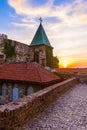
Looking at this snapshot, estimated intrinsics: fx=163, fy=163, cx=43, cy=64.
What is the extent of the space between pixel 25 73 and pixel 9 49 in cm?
794

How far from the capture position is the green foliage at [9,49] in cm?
2346

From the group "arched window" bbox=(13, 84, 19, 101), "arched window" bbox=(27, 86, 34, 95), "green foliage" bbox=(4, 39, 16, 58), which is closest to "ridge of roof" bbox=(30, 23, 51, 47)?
"green foliage" bbox=(4, 39, 16, 58)

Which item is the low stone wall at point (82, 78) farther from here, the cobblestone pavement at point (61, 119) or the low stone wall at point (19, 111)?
the low stone wall at point (19, 111)

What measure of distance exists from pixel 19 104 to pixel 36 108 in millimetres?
1219

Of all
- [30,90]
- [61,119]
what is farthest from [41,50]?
[61,119]

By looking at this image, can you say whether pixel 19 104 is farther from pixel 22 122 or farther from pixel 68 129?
pixel 68 129

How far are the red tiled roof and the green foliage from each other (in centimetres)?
378

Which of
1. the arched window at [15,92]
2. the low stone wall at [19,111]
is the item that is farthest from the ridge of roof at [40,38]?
the low stone wall at [19,111]

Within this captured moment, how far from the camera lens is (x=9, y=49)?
23.9 m

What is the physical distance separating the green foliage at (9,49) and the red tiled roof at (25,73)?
378 cm

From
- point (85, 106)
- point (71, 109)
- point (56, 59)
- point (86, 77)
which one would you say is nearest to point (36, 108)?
point (71, 109)

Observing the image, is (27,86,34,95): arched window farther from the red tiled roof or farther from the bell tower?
the bell tower

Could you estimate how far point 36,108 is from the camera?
5988 millimetres

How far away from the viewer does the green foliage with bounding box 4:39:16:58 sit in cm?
2346
